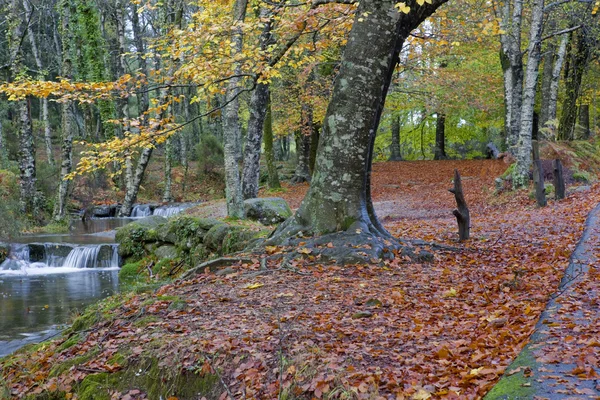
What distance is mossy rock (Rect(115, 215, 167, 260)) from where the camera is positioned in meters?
14.2

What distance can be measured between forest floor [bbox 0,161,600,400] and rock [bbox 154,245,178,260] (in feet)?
18.7

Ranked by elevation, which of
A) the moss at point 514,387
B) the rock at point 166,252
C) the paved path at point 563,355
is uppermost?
the paved path at point 563,355

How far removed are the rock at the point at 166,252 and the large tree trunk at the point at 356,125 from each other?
582 centimetres

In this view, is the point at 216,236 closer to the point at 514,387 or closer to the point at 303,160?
the point at 514,387

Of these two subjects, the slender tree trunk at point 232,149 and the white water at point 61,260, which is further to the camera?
the white water at point 61,260

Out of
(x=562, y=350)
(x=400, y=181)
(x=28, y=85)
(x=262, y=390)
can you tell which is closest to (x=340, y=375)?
(x=262, y=390)

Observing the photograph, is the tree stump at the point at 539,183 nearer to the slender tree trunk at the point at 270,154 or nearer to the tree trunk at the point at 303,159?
the tree trunk at the point at 303,159

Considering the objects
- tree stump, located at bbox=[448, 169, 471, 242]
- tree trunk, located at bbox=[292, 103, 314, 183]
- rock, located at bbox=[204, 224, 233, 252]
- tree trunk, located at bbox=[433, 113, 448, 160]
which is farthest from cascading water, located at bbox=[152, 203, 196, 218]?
tree stump, located at bbox=[448, 169, 471, 242]

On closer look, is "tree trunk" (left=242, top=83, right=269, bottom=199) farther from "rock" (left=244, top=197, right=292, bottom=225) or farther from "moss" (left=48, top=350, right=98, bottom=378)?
"moss" (left=48, top=350, right=98, bottom=378)

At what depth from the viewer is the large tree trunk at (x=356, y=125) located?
7.30m

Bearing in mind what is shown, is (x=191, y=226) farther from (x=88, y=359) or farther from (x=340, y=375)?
(x=340, y=375)

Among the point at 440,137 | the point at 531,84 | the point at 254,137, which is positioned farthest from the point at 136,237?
the point at 440,137

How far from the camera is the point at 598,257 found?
6.80m

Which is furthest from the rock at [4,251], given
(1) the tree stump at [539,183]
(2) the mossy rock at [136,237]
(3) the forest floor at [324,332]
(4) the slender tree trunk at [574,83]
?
(4) the slender tree trunk at [574,83]
